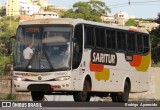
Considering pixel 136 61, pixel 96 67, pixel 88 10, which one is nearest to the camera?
pixel 96 67

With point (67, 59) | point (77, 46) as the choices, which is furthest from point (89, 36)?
point (67, 59)

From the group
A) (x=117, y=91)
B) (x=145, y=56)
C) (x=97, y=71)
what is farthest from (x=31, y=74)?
(x=145, y=56)

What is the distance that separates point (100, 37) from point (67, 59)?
311 centimetres

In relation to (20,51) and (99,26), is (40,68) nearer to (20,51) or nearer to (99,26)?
(20,51)

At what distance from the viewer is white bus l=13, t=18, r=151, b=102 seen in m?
25.7

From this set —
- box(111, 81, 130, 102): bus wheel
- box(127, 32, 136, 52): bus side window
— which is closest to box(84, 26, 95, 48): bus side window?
box(127, 32, 136, 52): bus side window

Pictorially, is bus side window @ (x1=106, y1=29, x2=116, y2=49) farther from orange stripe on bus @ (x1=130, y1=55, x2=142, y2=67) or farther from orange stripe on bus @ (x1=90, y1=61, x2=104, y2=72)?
orange stripe on bus @ (x1=130, y1=55, x2=142, y2=67)

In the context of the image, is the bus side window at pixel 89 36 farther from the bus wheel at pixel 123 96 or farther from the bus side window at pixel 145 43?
the bus side window at pixel 145 43

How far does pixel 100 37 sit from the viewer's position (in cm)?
2847

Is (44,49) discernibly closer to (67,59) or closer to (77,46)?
(67,59)

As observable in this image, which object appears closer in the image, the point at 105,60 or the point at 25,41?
the point at 25,41

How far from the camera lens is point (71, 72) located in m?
25.8

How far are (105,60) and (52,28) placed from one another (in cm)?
362

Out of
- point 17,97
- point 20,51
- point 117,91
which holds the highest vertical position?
point 20,51
